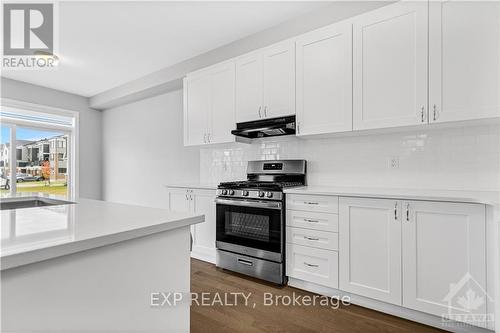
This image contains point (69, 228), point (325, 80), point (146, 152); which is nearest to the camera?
point (69, 228)

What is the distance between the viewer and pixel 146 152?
4797 mm

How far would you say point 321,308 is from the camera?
7.04 feet

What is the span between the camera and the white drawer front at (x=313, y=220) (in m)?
2.25

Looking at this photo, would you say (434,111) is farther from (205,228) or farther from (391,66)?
(205,228)

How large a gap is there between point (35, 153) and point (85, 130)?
934 millimetres

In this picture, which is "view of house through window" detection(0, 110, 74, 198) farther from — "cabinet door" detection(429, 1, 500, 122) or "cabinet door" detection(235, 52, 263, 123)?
"cabinet door" detection(429, 1, 500, 122)

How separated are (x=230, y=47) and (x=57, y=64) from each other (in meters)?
2.60

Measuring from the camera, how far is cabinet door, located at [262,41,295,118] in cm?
267

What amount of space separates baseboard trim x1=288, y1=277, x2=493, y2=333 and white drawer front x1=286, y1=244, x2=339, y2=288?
8cm

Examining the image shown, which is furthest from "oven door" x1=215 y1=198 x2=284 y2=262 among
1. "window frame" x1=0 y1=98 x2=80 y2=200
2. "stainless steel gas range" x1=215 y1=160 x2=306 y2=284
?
"window frame" x1=0 y1=98 x2=80 y2=200

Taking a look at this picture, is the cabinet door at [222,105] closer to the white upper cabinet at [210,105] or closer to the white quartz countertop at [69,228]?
the white upper cabinet at [210,105]

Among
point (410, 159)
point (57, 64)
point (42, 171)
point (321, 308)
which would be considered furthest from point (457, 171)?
point (42, 171)

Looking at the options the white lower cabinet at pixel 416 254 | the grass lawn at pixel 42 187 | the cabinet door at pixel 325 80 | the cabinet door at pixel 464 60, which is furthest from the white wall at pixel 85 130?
the cabinet door at pixel 464 60

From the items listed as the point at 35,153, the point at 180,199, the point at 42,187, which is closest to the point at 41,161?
the point at 35,153
